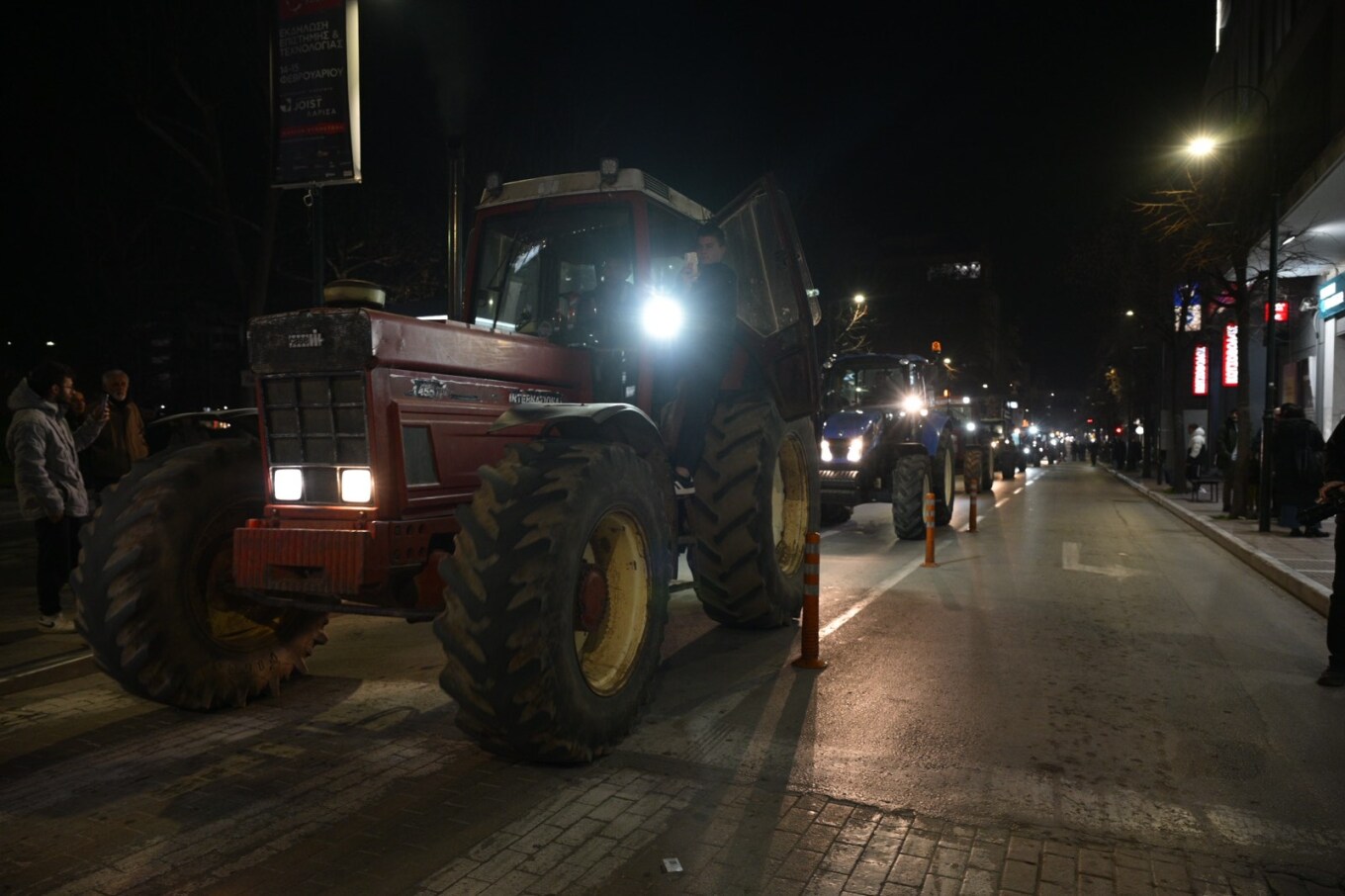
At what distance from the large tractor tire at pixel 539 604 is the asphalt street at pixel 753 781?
0.31 meters

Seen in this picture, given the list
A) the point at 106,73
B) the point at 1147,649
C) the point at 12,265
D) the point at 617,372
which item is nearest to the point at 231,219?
the point at 106,73

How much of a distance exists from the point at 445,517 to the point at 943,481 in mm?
11355

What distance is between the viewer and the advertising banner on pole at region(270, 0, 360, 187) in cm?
984

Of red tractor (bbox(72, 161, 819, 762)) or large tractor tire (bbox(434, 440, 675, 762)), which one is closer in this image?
large tractor tire (bbox(434, 440, 675, 762))

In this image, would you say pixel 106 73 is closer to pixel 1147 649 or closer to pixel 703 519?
pixel 703 519

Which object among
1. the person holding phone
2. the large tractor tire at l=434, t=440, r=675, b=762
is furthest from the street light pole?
the person holding phone

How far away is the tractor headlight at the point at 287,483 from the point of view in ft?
15.9

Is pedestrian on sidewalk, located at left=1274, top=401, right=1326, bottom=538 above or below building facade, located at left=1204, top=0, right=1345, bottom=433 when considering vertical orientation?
below

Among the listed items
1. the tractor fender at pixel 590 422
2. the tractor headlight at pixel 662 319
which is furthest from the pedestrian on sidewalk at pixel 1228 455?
the tractor fender at pixel 590 422

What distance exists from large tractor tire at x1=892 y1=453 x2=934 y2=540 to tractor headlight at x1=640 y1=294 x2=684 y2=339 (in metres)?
7.42

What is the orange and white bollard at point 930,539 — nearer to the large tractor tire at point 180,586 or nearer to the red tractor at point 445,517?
the red tractor at point 445,517

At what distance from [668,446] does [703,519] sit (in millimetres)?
640

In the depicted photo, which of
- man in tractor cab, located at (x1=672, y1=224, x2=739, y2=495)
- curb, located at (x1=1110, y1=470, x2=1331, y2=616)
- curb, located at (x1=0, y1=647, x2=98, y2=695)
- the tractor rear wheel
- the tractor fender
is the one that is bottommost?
curb, located at (x1=1110, y1=470, x2=1331, y2=616)

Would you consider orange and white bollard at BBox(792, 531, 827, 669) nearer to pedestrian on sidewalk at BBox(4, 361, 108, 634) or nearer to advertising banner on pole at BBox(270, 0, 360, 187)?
pedestrian on sidewalk at BBox(4, 361, 108, 634)
